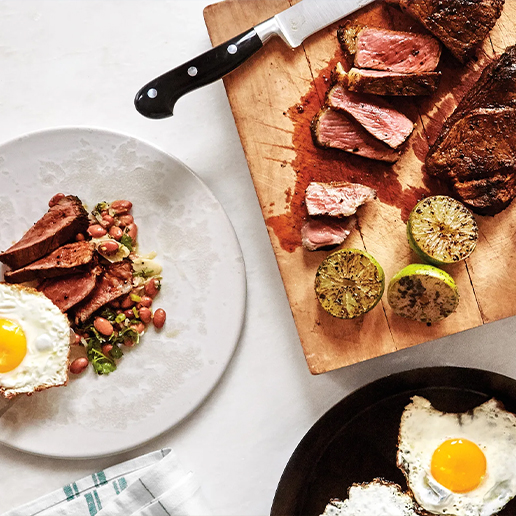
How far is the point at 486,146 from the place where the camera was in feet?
10.1

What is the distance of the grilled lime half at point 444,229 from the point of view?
2.99 m

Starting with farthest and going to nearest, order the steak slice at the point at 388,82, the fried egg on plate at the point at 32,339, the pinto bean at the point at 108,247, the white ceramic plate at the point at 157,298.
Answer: the white ceramic plate at the point at 157,298 < the pinto bean at the point at 108,247 < the fried egg on plate at the point at 32,339 < the steak slice at the point at 388,82

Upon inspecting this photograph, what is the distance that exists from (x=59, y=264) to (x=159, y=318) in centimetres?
67

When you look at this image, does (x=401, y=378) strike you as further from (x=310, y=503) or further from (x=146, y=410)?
(x=146, y=410)

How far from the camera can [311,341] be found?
10.6 feet

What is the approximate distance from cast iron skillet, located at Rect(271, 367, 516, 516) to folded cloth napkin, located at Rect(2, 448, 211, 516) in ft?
Answer: 1.91

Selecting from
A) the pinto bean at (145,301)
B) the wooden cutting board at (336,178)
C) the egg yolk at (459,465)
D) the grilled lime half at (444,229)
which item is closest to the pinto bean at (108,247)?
the pinto bean at (145,301)

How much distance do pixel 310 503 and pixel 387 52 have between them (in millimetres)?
2721

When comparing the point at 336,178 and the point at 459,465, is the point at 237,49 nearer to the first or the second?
the point at 336,178

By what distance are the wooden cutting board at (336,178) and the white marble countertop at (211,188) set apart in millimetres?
310

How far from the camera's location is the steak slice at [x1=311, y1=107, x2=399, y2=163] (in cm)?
316

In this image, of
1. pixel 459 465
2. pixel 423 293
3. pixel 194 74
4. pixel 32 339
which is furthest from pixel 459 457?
pixel 194 74

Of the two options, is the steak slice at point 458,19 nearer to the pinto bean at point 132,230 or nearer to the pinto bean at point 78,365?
the pinto bean at point 132,230

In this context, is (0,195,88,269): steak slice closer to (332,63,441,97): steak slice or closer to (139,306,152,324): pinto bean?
(139,306,152,324): pinto bean
